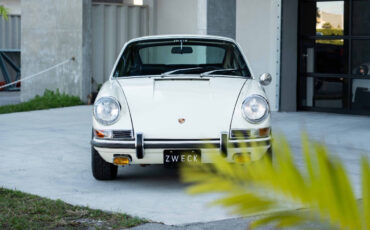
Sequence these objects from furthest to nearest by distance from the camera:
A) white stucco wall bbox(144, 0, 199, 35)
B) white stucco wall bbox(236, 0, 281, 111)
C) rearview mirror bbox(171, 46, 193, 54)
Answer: white stucco wall bbox(144, 0, 199, 35)
white stucco wall bbox(236, 0, 281, 111)
rearview mirror bbox(171, 46, 193, 54)

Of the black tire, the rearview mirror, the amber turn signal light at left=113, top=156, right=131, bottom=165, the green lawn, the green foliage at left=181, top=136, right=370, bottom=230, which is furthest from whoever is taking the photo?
the rearview mirror

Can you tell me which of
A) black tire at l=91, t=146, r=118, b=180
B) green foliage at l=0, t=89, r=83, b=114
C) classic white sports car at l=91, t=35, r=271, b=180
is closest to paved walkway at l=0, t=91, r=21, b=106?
green foliage at l=0, t=89, r=83, b=114

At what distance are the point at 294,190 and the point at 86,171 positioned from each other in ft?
22.3

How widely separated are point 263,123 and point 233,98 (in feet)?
1.14

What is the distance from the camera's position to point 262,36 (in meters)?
14.5

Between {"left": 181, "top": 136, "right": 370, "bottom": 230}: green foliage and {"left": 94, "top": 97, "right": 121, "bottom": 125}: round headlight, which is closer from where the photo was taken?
{"left": 181, "top": 136, "right": 370, "bottom": 230}: green foliage

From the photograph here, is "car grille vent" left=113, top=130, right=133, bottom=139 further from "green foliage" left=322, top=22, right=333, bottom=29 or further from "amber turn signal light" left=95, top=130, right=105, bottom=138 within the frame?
"green foliage" left=322, top=22, right=333, bottom=29

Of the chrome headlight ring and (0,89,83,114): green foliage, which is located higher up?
the chrome headlight ring

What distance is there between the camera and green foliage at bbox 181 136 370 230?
92 centimetres

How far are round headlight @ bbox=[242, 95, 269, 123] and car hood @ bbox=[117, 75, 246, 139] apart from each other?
0.38ft

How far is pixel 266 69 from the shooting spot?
14484 mm

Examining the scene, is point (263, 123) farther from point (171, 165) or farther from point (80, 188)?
point (80, 188)

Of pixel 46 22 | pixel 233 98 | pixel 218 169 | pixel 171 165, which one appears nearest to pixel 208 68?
pixel 233 98

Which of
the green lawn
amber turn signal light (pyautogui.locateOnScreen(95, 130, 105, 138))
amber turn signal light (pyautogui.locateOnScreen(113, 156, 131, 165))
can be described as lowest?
the green lawn
